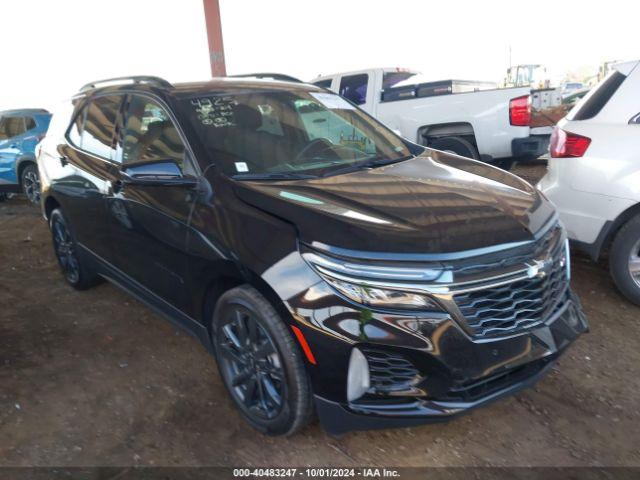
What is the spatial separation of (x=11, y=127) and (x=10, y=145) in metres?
0.32

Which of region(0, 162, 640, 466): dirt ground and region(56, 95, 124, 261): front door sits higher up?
region(56, 95, 124, 261): front door

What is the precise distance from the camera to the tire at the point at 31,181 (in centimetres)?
901

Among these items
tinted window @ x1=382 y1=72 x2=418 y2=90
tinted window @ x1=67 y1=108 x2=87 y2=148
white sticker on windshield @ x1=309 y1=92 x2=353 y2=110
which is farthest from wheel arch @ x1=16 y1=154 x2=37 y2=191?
white sticker on windshield @ x1=309 y1=92 x2=353 y2=110

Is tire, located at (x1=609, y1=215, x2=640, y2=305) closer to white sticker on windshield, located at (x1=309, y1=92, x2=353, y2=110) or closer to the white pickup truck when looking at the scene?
white sticker on windshield, located at (x1=309, y1=92, x2=353, y2=110)

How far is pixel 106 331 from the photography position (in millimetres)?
4047

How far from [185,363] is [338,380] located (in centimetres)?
156

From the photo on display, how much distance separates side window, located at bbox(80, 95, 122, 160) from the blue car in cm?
550

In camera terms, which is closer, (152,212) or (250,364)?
(250,364)

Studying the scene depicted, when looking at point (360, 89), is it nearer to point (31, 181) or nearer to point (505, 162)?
point (505, 162)

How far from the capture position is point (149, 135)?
3.38 metres

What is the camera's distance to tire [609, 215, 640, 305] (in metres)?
3.77

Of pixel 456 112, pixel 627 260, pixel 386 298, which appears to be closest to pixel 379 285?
pixel 386 298

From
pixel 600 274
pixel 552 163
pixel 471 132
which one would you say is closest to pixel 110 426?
pixel 552 163

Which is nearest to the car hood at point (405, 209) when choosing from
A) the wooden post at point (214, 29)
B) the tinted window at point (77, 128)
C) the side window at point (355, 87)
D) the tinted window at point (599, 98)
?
the tinted window at point (599, 98)
